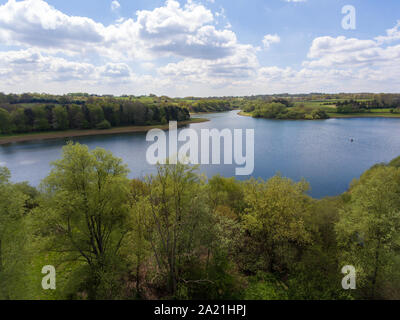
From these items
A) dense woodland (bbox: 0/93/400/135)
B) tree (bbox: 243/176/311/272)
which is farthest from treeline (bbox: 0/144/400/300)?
dense woodland (bbox: 0/93/400/135)

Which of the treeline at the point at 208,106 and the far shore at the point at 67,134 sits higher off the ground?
the treeline at the point at 208,106

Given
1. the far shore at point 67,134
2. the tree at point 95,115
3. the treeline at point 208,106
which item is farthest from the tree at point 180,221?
the treeline at point 208,106

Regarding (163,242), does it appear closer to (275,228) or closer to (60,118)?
(275,228)

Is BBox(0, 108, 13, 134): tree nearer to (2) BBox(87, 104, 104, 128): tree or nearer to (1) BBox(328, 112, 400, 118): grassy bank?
(2) BBox(87, 104, 104, 128): tree

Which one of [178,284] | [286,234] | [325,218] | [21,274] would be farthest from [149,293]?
[325,218]

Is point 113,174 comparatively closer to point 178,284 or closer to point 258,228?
point 178,284

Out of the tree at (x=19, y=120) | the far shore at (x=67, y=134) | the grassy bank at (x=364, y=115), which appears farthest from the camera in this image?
the grassy bank at (x=364, y=115)

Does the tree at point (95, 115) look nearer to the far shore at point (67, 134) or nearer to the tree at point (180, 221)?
the far shore at point (67, 134)
